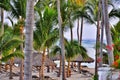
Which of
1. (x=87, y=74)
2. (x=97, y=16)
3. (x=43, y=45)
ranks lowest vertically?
(x=87, y=74)

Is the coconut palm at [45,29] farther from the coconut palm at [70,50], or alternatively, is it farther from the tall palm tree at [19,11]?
the coconut palm at [70,50]

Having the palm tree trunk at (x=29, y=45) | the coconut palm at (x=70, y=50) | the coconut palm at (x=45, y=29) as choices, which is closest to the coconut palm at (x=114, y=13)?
the coconut palm at (x=45, y=29)

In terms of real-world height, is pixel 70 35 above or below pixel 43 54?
above

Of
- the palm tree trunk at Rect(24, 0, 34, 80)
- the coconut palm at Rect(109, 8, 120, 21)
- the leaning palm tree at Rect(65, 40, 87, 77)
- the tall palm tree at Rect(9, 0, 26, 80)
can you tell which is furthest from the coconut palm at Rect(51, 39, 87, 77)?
the palm tree trunk at Rect(24, 0, 34, 80)

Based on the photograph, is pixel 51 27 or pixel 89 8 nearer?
pixel 51 27

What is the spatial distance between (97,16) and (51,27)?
4.21 m

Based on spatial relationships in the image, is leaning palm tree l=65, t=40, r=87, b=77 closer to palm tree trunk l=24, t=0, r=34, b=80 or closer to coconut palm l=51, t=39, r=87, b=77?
coconut palm l=51, t=39, r=87, b=77

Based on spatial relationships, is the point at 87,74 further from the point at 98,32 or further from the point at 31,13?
the point at 31,13

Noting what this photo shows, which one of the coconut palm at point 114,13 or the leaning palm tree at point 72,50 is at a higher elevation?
the coconut palm at point 114,13

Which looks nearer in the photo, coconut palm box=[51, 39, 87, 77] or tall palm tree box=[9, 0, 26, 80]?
tall palm tree box=[9, 0, 26, 80]

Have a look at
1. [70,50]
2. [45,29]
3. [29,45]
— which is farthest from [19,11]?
[29,45]

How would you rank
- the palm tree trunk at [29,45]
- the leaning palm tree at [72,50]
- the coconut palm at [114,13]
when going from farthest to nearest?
the leaning palm tree at [72,50]
the coconut palm at [114,13]
the palm tree trunk at [29,45]

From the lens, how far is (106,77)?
9.83 metres

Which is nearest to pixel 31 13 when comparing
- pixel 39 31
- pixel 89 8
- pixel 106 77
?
pixel 106 77
